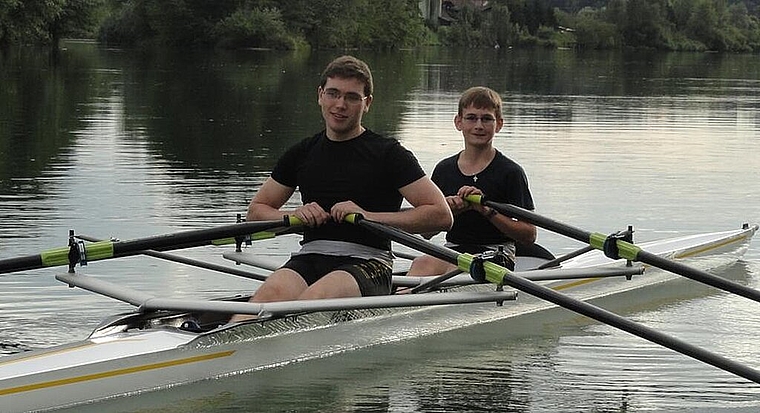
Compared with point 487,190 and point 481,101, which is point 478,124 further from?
point 487,190

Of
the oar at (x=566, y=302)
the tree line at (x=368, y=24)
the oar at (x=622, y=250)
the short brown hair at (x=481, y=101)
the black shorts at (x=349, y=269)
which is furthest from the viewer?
the tree line at (x=368, y=24)

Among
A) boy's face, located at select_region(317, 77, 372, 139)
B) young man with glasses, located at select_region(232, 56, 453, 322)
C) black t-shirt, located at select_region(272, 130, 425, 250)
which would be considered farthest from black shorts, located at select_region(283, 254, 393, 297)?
boy's face, located at select_region(317, 77, 372, 139)

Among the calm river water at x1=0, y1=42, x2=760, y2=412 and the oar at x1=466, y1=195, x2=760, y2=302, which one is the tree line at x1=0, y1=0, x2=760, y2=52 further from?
the oar at x1=466, y1=195, x2=760, y2=302

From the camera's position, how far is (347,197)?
23.5ft

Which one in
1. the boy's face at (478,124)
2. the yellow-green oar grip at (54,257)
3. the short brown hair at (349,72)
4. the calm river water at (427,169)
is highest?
the short brown hair at (349,72)

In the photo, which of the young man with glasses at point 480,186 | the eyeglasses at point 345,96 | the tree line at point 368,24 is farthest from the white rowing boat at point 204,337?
the tree line at point 368,24

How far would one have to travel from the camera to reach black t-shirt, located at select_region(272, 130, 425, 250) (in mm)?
7086

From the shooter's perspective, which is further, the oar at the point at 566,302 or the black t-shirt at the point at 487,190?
the black t-shirt at the point at 487,190

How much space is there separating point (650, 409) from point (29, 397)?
3.13 meters

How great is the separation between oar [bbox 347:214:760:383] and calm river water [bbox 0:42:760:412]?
0.44 m

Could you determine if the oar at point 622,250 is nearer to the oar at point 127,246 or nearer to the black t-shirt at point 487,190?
the black t-shirt at point 487,190

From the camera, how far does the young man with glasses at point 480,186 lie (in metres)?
8.40

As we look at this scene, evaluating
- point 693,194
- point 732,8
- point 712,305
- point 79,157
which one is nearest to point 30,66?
point 79,157

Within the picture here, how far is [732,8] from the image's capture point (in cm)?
10869
